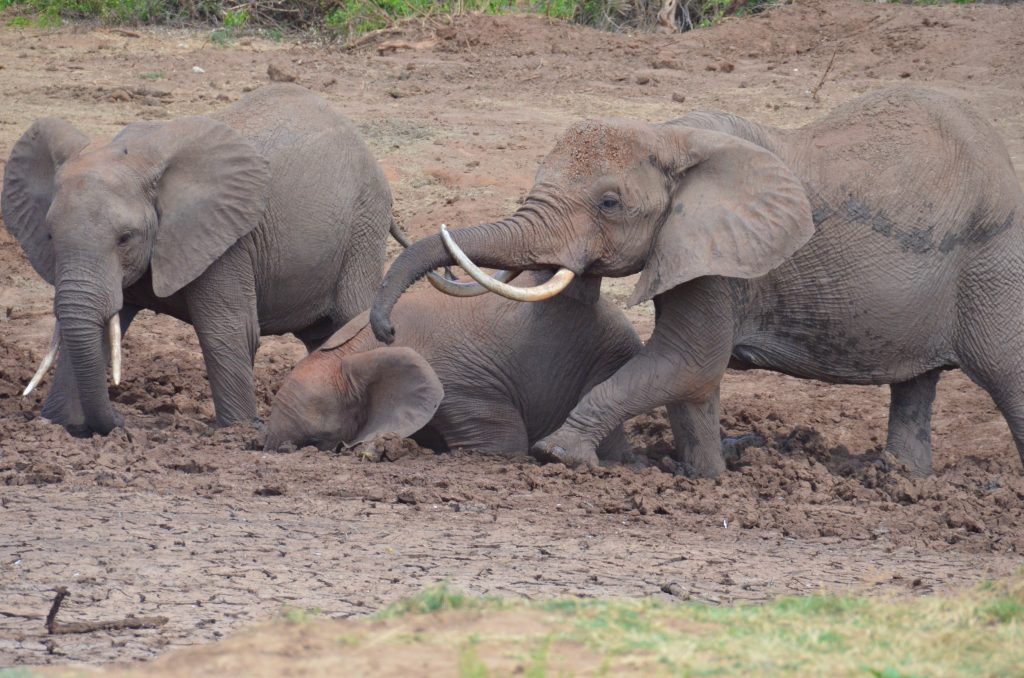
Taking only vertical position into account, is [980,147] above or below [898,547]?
above

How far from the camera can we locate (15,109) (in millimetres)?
12852

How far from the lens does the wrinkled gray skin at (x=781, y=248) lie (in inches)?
268

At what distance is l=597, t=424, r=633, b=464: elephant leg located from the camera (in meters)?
7.69

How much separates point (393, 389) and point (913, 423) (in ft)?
7.97

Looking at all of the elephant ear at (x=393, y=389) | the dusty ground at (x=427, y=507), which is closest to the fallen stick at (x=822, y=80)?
the dusty ground at (x=427, y=507)

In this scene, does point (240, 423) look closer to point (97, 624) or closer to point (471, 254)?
point (471, 254)

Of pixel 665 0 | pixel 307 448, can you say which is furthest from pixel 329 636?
pixel 665 0

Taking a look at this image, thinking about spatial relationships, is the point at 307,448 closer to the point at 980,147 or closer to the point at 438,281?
the point at 438,281

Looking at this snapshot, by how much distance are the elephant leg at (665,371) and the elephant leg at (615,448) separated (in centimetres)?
52

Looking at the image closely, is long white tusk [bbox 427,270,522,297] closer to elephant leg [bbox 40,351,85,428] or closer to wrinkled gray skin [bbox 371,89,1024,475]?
wrinkled gray skin [bbox 371,89,1024,475]

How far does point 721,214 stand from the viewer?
688 cm

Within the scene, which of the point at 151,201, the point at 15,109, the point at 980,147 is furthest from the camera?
the point at 15,109

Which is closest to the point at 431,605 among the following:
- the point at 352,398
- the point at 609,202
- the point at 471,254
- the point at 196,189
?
the point at 471,254

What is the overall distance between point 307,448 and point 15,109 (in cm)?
653
